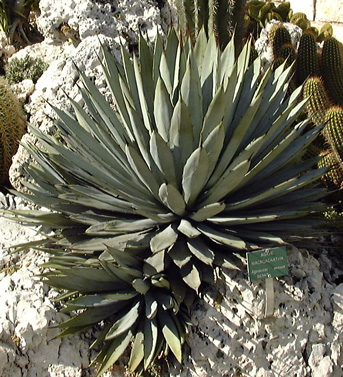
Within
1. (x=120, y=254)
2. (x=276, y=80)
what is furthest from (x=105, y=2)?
(x=120, y=254)

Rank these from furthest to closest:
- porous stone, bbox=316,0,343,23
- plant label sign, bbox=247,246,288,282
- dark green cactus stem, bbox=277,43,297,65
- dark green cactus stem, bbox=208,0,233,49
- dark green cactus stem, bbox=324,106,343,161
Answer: porous stone, bbox=316,0,343,23, dark green cactus stem, bbox=277,43,297,65, dark green cactus stem, bbox=208,0,233,49, dark green cactus stem, bbox=324,106,343,161, plant label sign, bbox=247,246,288,282

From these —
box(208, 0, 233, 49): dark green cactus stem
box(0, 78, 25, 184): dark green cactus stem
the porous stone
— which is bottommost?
the porous stone

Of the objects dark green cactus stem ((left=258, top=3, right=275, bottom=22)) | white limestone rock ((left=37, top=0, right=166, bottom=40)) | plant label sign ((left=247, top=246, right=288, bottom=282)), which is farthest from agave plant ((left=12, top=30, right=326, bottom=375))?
dark green cactus stem ((left=258, top=3, right=275, bottom=22))

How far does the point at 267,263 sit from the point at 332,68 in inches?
163

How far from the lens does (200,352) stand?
3.19m

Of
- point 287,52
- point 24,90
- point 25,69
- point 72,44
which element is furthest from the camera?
point 287,52

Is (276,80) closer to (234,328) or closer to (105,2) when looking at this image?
(234,328)

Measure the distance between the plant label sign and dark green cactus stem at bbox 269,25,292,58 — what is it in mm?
4049

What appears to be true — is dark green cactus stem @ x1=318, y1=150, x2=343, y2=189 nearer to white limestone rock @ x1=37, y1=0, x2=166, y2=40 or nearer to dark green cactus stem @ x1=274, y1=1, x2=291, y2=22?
white limestone rock @ x1=37, y1=0, x2=166, y2=40

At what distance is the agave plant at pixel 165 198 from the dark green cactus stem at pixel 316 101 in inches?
56.6

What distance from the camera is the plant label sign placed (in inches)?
116

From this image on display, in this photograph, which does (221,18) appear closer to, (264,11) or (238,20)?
(238,20)

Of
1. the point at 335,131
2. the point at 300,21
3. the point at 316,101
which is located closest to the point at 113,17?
the point at 316,101

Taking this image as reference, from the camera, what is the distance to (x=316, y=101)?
5.09 meters
